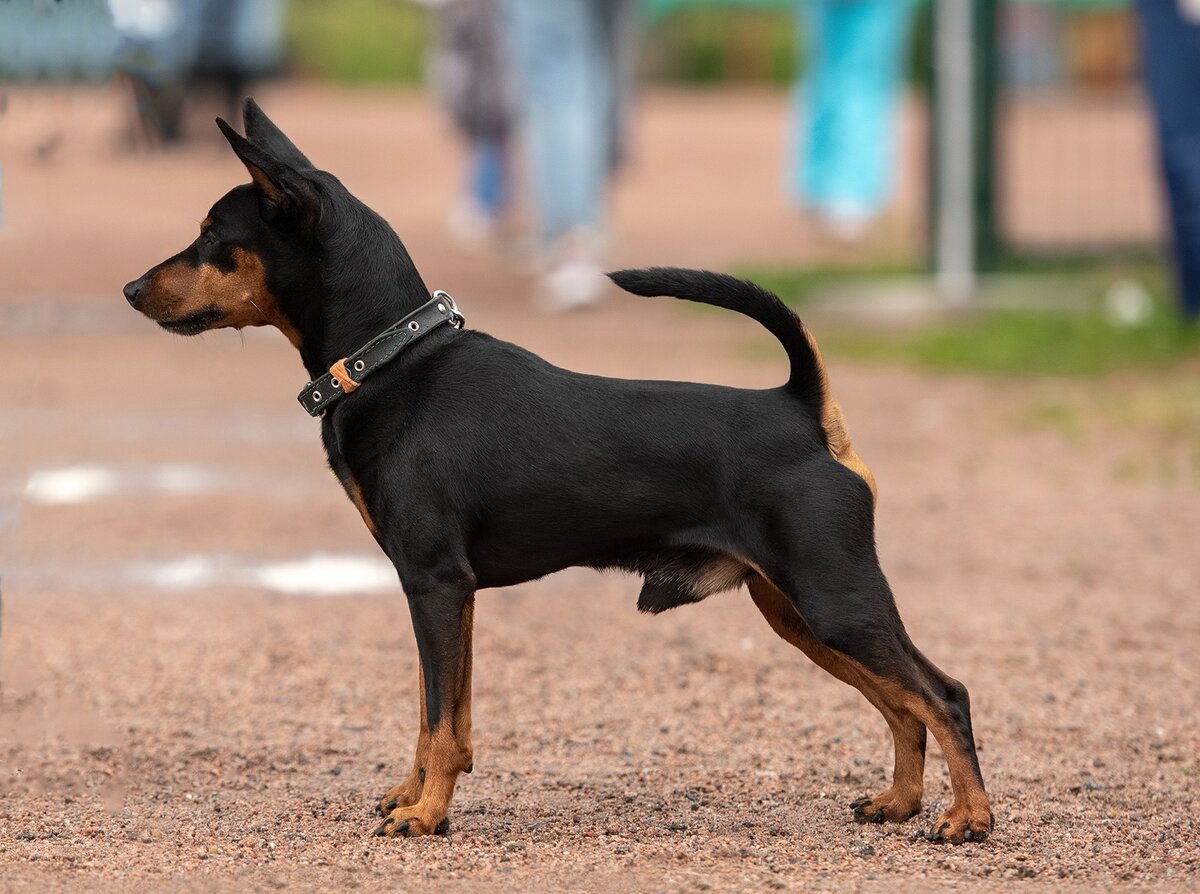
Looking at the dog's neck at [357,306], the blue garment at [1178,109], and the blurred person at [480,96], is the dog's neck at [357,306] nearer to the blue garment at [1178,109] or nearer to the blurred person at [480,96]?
the blue garment at [1178,109]

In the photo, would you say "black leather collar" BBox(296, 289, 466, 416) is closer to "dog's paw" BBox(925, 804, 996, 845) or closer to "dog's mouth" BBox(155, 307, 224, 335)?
"dog's mouth" BBox(155, 307, 224, 335)

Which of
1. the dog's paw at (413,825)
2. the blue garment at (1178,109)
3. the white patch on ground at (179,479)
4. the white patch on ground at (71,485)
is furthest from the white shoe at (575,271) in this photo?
the dog's paw at (413,825)

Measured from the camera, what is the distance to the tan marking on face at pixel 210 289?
3.75m

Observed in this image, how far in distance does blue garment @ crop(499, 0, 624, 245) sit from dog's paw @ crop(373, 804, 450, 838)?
6.73 metres

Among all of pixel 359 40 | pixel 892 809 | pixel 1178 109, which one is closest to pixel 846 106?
pixel 1178 109

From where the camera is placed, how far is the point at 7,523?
16.6 feet

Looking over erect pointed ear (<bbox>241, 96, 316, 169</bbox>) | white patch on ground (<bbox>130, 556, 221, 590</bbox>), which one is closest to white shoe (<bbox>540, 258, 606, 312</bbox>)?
white patch on ground (<bbox>130, 556, 221, 590</bbox>)

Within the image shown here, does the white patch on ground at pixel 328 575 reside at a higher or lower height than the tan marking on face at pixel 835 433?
lower

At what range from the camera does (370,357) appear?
3709 millimetres

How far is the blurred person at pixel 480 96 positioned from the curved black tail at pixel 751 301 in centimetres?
855

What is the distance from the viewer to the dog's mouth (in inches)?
148

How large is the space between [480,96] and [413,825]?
355 inches

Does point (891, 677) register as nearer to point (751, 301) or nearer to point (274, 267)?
point (751, 301)

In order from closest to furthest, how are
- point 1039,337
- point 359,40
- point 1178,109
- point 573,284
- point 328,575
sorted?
point 328,575 → point 1178,109 → point 1039,337 → point 573,284 → point 359,40
